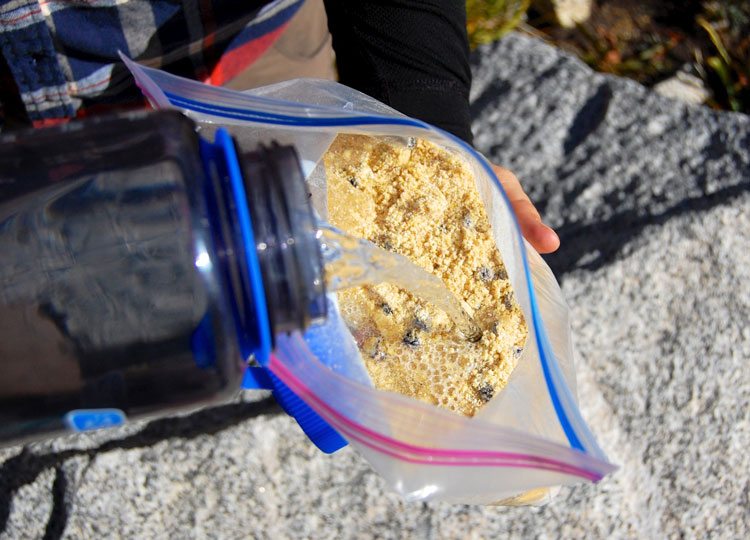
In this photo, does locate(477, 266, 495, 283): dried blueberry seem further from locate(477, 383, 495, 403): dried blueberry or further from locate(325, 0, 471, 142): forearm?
locate(325, 0, 471, 142): forearm

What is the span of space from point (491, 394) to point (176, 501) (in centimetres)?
50

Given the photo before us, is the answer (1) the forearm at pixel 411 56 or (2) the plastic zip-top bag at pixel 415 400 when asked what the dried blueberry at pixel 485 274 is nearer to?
(2) the plastic zip-top bag at pixel 415 400

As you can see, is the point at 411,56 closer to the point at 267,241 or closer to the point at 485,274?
the point at 485,274

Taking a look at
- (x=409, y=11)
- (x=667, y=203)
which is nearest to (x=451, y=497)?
(x=409, y=11)

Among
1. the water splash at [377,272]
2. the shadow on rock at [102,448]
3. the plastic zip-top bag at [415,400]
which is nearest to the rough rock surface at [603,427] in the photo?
the shadow on rock at [102,448]

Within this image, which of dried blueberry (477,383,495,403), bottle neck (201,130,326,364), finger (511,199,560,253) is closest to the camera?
bottle neck (201,130,326,364)

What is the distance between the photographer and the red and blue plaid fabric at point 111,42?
0.77 m

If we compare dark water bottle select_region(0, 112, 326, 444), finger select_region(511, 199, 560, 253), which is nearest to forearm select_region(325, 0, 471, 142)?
finger select_region(511, 199, 560, 253)

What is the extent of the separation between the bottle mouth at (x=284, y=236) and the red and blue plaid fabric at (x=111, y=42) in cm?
41

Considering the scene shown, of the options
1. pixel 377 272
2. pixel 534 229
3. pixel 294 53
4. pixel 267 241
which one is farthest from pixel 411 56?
pixel 267 241

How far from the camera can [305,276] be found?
0.50m

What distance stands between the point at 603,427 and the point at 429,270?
1.60ft

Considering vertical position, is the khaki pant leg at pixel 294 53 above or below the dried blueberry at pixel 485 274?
above

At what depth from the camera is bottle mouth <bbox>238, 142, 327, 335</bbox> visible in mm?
499
